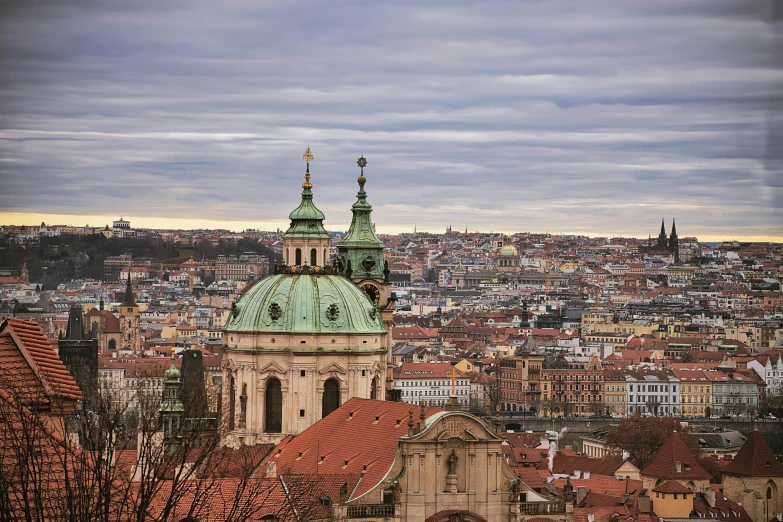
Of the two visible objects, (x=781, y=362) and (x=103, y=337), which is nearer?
(x=781, y=362)

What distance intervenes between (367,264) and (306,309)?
612cm

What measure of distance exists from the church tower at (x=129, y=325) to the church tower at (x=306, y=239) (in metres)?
90.7

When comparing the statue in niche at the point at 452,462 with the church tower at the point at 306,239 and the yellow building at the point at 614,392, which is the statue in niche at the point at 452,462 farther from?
the yellow building at the point at 614,392

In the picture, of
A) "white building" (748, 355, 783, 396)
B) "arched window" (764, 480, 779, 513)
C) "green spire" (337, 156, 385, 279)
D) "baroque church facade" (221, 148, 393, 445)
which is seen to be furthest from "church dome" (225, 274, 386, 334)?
"white building" (748, 355, 783, 396)

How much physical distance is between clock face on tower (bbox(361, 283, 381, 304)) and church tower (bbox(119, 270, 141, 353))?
8844cm

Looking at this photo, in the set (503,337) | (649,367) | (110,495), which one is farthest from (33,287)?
(110,495)

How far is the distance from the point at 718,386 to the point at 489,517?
84.4m

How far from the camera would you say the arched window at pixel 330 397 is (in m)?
49.8

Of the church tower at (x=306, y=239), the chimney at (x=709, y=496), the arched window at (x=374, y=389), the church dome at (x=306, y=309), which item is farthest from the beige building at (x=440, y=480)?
the chimney at (x=709, y=496)

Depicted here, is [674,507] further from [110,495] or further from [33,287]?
[33,287]

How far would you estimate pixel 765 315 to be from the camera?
17738cm

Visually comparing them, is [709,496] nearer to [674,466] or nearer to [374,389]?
[674,466]

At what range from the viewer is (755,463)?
65.9 m

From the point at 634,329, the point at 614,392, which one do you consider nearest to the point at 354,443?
the point at 614,392
